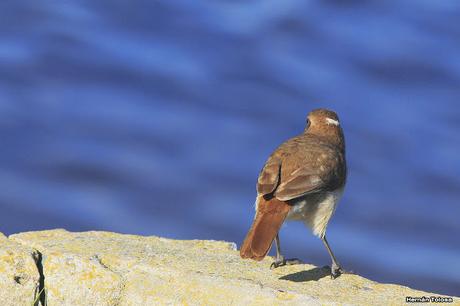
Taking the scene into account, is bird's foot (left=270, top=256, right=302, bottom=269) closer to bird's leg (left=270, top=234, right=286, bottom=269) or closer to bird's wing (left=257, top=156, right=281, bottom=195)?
bird's leg (left=270, top=234, right=286, bottom=269)

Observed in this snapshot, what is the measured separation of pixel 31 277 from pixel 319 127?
3810mm

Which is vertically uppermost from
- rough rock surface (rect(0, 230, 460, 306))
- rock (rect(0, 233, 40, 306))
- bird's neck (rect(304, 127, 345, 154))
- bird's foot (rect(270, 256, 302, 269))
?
bird's neck (rect(304, 127, 345, 154))

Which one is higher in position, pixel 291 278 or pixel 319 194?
pixel 319 194

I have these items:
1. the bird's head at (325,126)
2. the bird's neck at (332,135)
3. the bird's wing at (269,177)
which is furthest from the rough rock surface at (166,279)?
the bird's head at (325,126)

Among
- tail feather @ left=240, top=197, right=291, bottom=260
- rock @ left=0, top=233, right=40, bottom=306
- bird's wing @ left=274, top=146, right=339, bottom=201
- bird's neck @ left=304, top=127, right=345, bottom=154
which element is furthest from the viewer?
bird's neck @ left=304, top=127, right=345, bottom=154

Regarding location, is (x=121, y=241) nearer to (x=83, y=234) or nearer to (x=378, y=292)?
(x=83, y=234)

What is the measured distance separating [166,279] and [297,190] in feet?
5.23

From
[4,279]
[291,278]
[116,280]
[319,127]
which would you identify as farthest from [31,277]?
[319,127]

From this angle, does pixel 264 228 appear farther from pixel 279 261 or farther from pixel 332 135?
pixel 332 135

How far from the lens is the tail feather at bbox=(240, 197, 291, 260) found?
600 centimetres

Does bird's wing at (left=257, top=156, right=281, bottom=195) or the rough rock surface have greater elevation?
bird's wing at (left=257, top=156, right=281, bottom=195)

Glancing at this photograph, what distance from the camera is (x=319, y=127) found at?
26.8ft

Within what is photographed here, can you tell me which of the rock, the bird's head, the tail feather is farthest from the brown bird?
the rock

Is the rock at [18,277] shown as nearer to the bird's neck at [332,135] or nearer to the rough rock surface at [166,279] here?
the rough rock surface at [166,279]
